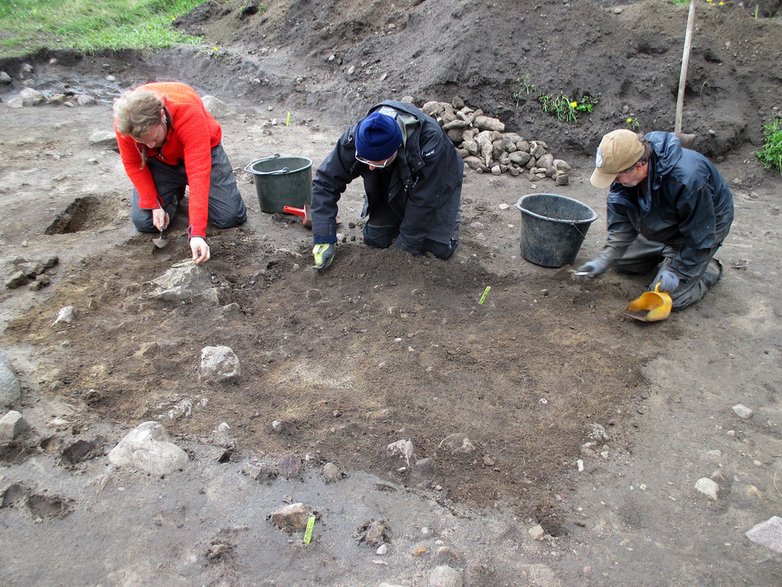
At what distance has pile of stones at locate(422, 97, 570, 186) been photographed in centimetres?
593

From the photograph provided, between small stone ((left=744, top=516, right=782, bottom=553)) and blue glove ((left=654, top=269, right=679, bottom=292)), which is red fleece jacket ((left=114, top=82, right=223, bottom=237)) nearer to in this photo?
blue glove ((left=654, top=269, right=679, bottom=292))

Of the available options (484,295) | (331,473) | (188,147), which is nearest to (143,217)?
(188,147)

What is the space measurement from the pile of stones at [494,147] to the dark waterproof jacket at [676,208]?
6.80 feet

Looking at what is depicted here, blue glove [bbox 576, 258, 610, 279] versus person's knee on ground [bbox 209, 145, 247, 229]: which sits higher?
person's knee on ground [bbox 209, 145, 247, 229]

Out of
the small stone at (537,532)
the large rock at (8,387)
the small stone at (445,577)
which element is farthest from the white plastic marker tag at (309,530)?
the large rock at (8,387)

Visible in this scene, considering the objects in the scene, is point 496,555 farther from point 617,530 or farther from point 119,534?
point 119,534

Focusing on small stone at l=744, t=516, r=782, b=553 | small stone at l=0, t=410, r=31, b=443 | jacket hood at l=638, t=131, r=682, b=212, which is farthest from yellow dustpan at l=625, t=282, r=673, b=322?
small stone at l=0, t=410, r=31, b=443

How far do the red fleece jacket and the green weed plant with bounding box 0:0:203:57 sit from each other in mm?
7204

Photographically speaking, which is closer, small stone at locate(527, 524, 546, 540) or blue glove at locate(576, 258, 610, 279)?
small stone at locate(527, 524, 546, 540)

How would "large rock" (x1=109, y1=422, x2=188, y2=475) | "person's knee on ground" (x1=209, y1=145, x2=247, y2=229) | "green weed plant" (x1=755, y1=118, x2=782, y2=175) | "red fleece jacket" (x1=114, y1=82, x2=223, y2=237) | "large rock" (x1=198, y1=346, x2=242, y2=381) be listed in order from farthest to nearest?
"green weed plant" (x1=755, y1=118, x2=782, y2=175), "person's knee on ground" (x1=209, y1=145, x2=247, y2=229), "red fleece jacket" (x1=114, y1=82, x2=223, y2=237), "large rock" (x1=198, y1=346, x2=242, y2=381), "large rock" (x1=109, y1=422, x2=188, y2=475)

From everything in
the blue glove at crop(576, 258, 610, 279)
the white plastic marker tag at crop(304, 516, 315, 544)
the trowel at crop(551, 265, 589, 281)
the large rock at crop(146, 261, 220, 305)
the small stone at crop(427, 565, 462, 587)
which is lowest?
the trowel at crop(551, 265, 589, 281)

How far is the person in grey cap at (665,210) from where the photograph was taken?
3.28 meters

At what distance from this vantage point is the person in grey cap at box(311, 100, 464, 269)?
330 cm

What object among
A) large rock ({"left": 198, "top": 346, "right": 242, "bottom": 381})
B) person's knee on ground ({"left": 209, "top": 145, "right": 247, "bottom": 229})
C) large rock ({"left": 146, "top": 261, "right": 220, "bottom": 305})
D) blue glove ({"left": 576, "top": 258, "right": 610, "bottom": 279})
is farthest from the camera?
person's knee on ground ({"left": 209, "top": 145, "right": 247, "bottom": 229})
